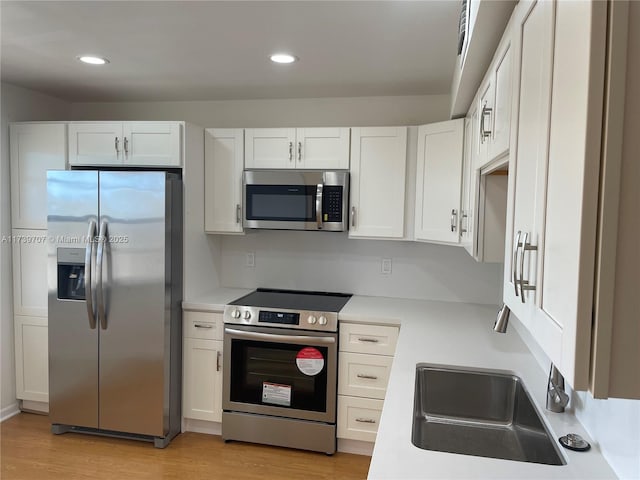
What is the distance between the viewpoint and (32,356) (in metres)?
3.42

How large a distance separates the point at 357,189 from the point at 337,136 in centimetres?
39

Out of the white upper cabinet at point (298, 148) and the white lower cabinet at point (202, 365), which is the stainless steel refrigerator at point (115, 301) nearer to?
the white lower cabinet at point (202, 365)

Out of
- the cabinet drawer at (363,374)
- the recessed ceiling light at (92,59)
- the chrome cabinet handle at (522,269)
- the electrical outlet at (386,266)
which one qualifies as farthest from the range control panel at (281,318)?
the chrome cabinet handle at (522,269)

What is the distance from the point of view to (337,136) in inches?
126

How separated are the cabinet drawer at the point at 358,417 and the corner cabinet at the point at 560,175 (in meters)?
2.08

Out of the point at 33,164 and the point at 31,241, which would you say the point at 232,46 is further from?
the point at 31,241

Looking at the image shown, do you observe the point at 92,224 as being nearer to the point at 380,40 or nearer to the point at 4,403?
the point at 4,403

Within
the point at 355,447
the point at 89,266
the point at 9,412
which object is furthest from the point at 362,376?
the point at 9,412

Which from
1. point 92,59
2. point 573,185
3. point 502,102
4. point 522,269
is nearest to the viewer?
point 573,185

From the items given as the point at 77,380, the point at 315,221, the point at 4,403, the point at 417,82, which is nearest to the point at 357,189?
the point at 315,221

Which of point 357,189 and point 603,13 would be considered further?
point 357,189

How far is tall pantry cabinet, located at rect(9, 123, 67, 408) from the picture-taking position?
332 centimetres

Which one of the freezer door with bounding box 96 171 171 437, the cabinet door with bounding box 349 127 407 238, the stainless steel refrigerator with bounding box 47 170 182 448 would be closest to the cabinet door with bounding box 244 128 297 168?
the cabinet door with bounding box 349 127 407 238

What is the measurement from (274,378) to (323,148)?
1595mm
